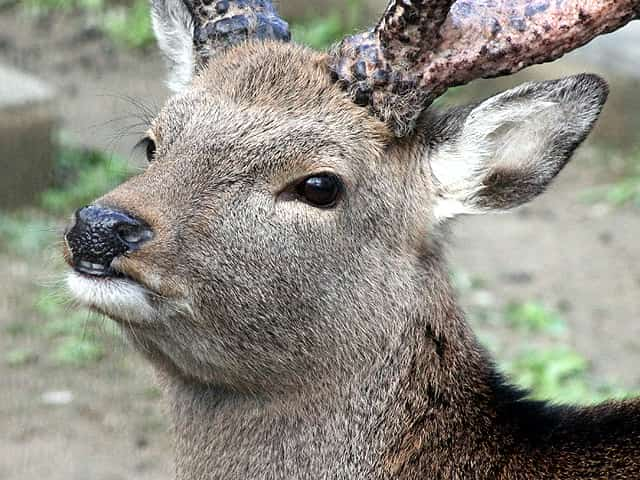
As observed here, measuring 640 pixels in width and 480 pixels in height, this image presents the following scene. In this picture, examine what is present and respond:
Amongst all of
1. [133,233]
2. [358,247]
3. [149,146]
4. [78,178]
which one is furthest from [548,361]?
[133,233]

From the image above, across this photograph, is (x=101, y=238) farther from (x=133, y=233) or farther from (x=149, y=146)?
Answer: (x=149, y=146)

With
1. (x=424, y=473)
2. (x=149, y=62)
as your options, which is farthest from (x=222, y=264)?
(x=149, y=62)

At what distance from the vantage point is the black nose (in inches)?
136

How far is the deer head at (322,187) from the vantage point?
362cm

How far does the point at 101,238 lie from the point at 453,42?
1280 millimetres

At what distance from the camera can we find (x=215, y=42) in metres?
4.43

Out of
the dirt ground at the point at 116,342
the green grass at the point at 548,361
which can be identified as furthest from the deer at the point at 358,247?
the green grass at the point at 548,361

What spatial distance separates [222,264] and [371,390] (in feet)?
2.20

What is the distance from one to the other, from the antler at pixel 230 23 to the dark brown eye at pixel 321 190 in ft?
2.66

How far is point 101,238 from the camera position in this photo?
345 cm

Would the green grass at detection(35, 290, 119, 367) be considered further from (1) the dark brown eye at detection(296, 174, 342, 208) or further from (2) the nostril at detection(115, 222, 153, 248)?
(2) the nostril at detection(115, 222, 153, 248)

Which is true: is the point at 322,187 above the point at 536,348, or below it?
above

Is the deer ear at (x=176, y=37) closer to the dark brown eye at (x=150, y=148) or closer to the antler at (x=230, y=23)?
the antler at (x=230, y=23)

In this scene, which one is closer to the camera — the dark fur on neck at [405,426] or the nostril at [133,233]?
the nostril at [133,233]
